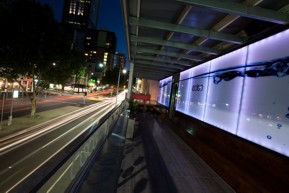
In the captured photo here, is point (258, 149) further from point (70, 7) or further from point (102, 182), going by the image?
point (70, 7)

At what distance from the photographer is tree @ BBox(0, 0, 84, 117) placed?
12.8m

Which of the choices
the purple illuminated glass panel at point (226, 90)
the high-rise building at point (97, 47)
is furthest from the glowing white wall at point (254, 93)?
the high-rise building at point (97, 47)

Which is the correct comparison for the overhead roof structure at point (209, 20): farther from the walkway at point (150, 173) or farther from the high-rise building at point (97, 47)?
the high-rise building at point (97, 47)

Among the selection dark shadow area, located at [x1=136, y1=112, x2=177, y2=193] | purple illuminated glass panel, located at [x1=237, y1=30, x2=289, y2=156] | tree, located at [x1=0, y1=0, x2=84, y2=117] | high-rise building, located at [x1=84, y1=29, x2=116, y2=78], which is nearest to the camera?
purple illuminated glass panel, located at [x1=237, y1=30, x2=289, y2=156]

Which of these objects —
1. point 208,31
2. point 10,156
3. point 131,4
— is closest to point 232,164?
point 208,31

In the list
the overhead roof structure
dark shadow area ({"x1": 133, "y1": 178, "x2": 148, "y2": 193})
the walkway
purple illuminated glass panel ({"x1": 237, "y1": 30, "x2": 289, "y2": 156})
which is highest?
the overhead roof structure

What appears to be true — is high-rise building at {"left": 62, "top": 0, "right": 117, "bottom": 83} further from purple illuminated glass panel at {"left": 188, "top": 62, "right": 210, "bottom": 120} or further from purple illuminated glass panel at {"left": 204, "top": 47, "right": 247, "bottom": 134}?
purple illuminated glass panel at {"left": 204, "top": 47, "right": 247, "bottom": 134}

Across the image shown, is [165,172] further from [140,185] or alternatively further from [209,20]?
[209,20]

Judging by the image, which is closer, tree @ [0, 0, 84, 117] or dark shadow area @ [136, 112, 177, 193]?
dark shadow area @ [136, 112, 177, 193]

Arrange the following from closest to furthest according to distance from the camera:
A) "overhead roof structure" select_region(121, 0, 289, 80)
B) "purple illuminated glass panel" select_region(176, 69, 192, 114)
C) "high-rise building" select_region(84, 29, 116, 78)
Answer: "overhead roof structure" select_region(121, 0, 289, 80), "purple illuminated glass panel" select_region(176, 69, 192, 114), "high-rise building" select_region(84, 29, 116, 78)

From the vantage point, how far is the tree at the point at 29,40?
12836 millimetres

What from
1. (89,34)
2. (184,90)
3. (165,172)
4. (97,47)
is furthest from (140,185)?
(89,34)

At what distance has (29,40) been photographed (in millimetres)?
13258

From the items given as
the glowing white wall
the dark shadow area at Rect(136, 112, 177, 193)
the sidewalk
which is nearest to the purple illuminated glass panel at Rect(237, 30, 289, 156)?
the glowing white wall
